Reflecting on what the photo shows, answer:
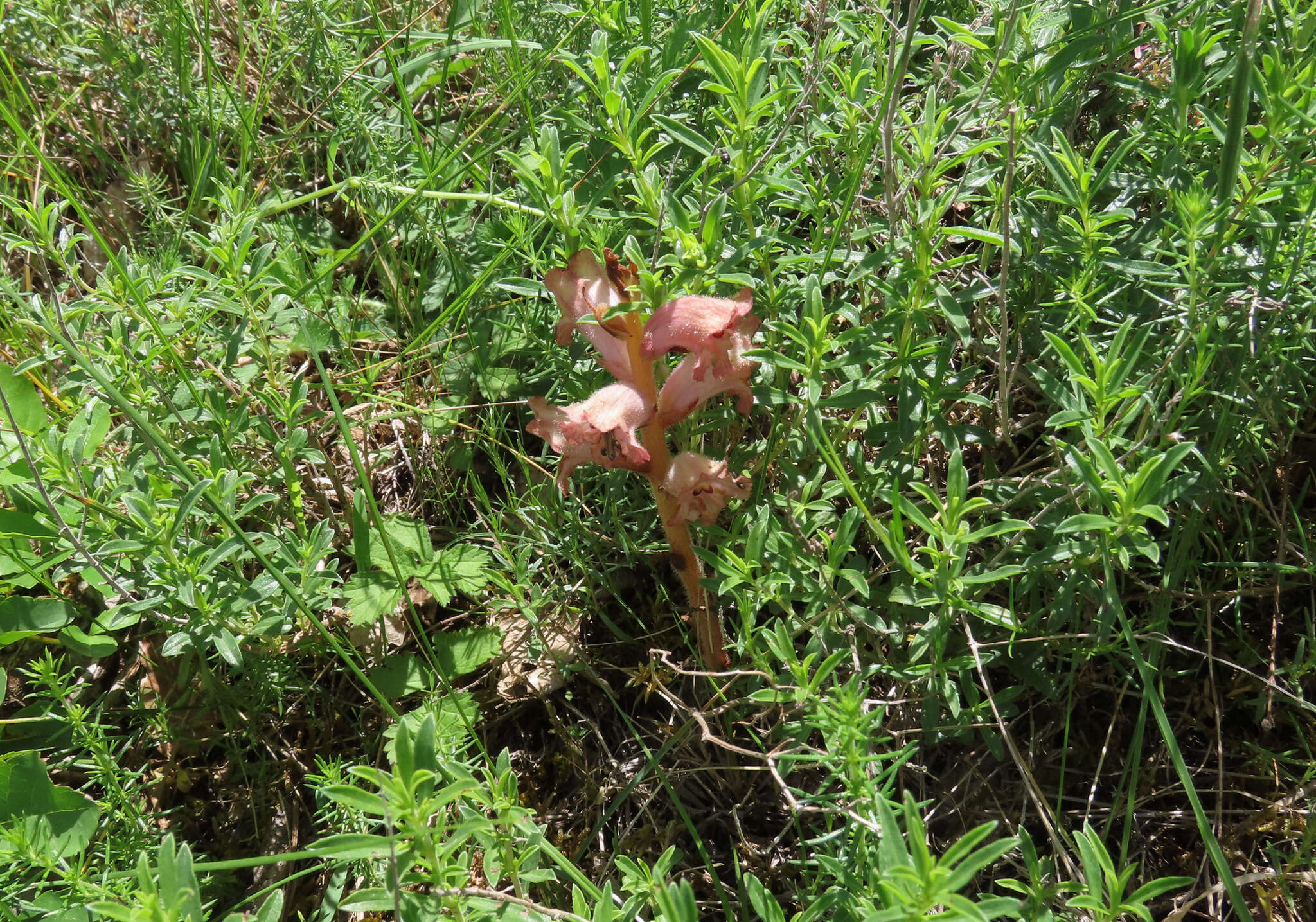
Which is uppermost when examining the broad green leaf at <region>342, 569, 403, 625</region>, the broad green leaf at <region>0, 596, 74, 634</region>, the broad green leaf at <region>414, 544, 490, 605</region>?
the broad green leaf at <region>0, 596, 74, 634</region>

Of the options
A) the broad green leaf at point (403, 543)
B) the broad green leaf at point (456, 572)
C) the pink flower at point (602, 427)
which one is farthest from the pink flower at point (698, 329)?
the broad green leaf at point (403, 543)

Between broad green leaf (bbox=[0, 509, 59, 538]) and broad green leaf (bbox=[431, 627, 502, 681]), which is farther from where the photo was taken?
broad green leaf (bbox=[431, 627, 502, 681])

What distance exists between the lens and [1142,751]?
2.33m

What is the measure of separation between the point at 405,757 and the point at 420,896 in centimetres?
31

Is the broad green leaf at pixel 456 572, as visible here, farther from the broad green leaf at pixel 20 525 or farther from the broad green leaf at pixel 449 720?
the broad green leaf at pixel 20 525

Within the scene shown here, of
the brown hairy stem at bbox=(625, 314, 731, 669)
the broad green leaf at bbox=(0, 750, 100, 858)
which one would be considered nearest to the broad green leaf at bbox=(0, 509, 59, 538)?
the broad green leaf at bbox=(0, 750, 100, 858)

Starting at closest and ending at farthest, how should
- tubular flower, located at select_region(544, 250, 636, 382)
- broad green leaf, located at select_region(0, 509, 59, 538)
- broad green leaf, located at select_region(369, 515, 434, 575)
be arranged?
tubular flower, located at select_region(544, 250, 636, 382)
broad green leaf, located at select_region(0, 509, 59, 538)
broad green leaf, located at select_region(369, 515, 434, 575)

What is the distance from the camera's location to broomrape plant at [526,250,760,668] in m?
1.97

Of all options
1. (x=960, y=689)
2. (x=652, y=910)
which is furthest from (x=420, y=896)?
(x=960, y=689)

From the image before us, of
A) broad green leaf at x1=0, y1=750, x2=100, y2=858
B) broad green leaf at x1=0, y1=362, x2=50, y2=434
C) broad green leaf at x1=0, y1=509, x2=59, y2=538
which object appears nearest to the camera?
broad green leaf at x1=0, y1=750, x2=100, y2=858

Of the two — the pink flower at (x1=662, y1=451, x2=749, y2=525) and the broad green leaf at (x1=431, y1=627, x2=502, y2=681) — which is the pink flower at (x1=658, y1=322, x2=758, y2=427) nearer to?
the pink flower at (x1=662, y1=451, x2=749, y2=525)

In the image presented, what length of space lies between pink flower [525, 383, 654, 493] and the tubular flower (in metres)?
0.07

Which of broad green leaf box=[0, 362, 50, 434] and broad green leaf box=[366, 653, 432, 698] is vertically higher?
broad green leaf box=[0, 362, 50, 434]

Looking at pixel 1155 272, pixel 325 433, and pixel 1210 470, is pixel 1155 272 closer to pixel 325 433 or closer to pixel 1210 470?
pixel 1210 470
